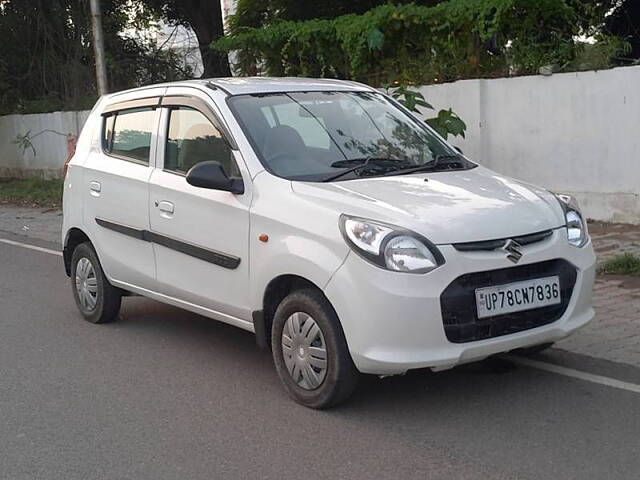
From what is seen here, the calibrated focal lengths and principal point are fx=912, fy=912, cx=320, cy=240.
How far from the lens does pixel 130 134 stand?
6762 millimetres

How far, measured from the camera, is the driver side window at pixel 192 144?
18.7 feet

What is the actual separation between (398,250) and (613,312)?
112 inches

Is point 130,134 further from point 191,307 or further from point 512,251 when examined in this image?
point 512,251

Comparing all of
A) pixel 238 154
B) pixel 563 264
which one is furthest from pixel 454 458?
pixel 238 154

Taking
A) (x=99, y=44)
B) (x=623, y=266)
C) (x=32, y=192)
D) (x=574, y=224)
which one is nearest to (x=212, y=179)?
(x=574, y=224)

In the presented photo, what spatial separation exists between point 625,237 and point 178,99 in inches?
205

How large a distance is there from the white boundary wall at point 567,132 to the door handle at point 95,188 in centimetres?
564

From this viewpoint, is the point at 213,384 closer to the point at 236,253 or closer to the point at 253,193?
the point at 236,253

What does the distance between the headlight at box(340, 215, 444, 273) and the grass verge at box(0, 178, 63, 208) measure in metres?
12.4

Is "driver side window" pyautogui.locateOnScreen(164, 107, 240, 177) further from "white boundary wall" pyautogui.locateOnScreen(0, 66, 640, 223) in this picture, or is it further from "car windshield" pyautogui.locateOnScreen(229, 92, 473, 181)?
"white boundary wall" pyautogui.locateOnScreen(0, 66, 640, 223)

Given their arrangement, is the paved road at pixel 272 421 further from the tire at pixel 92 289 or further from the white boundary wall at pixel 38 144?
the white boundary wall at pixel 38 144

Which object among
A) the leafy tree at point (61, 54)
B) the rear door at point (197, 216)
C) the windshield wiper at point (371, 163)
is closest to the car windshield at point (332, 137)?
the windshield wiper at point (371, 163)

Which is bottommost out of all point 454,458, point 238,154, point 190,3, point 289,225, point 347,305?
point 454,458

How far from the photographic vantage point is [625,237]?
365 inches
